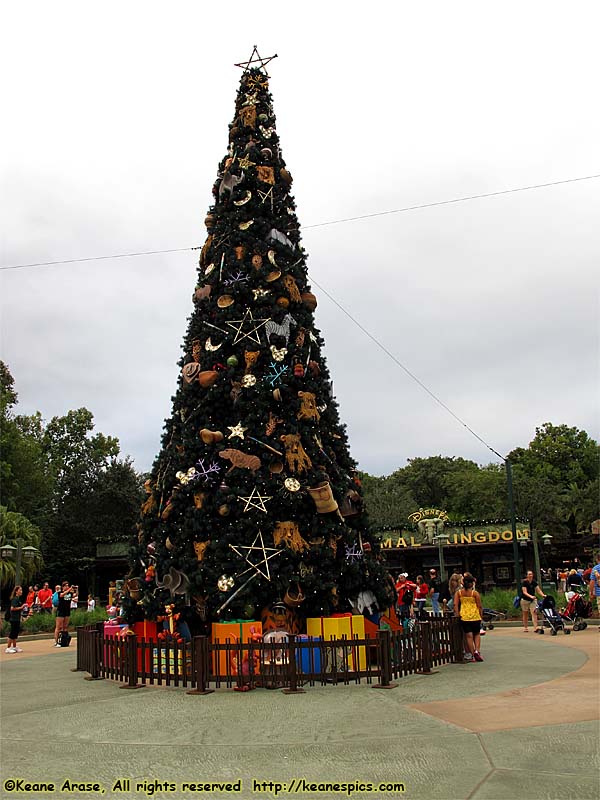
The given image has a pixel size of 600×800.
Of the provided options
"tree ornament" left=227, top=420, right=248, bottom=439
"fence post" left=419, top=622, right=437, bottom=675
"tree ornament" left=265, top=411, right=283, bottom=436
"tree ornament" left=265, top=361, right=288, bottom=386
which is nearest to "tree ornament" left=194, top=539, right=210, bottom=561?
"tree ornament" left=227, top=420, right=248, bottom=439

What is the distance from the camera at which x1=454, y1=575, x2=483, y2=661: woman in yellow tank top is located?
11.0 meters

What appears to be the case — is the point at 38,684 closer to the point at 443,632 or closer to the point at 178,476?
the point at 178,476

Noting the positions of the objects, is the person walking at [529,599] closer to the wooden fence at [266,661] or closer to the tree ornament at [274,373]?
the wooden fence at [266,661]

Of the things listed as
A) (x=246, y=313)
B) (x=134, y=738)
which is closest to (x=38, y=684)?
(x=134, y=738)

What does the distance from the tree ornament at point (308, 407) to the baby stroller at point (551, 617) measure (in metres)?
8.28

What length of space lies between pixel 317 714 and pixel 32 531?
97.1 ft

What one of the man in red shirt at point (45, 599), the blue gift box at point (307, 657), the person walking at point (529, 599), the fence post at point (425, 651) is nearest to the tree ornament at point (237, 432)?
the blue gift box at point (307, 657)

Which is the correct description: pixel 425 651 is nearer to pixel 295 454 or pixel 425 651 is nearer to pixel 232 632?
pixel 232 632

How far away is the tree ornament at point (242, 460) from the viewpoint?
11062mm

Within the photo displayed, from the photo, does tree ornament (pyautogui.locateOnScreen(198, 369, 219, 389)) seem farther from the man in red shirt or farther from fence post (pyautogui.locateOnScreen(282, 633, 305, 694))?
the man in red shirt

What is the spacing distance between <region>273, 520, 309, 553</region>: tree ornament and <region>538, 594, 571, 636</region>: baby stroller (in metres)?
8.00

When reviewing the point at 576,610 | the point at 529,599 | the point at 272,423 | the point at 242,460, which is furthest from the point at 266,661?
the point at 576,610

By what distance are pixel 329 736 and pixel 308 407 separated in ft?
20.2

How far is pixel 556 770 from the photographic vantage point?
199 inches
